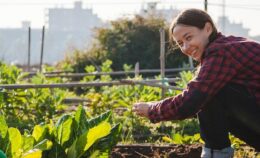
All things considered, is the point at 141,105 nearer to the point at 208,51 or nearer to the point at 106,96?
the point at 208,51

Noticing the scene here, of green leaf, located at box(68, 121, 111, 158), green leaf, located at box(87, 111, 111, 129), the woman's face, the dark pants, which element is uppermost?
the woman's face

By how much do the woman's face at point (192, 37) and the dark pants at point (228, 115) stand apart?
0.24m

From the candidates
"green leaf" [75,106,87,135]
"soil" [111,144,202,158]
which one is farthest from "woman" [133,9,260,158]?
"soil" [111,144,202,158]

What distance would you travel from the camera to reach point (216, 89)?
2324mm

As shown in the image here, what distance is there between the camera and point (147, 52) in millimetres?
16844

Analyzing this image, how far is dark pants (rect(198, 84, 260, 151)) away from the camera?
238cm

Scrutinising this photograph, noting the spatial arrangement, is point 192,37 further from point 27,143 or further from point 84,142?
point 27,143

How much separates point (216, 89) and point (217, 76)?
0.06 m

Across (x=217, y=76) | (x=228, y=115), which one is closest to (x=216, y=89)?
(x=217, y=76)

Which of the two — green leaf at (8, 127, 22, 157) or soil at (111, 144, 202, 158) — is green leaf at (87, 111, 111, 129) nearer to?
green leaf at (8, 127, 22, 157)

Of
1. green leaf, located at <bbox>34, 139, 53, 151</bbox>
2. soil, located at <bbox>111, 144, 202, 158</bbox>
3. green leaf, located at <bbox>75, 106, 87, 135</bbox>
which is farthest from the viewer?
soil, located at <bbox>111, 144, 202, 158</bbox>

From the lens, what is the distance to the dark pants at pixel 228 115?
2385mm

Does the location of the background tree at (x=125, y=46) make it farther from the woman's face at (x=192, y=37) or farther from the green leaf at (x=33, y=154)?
the green leaf at (x=33, y=154)

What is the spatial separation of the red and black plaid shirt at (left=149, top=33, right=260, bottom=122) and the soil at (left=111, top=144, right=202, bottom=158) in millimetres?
1100
